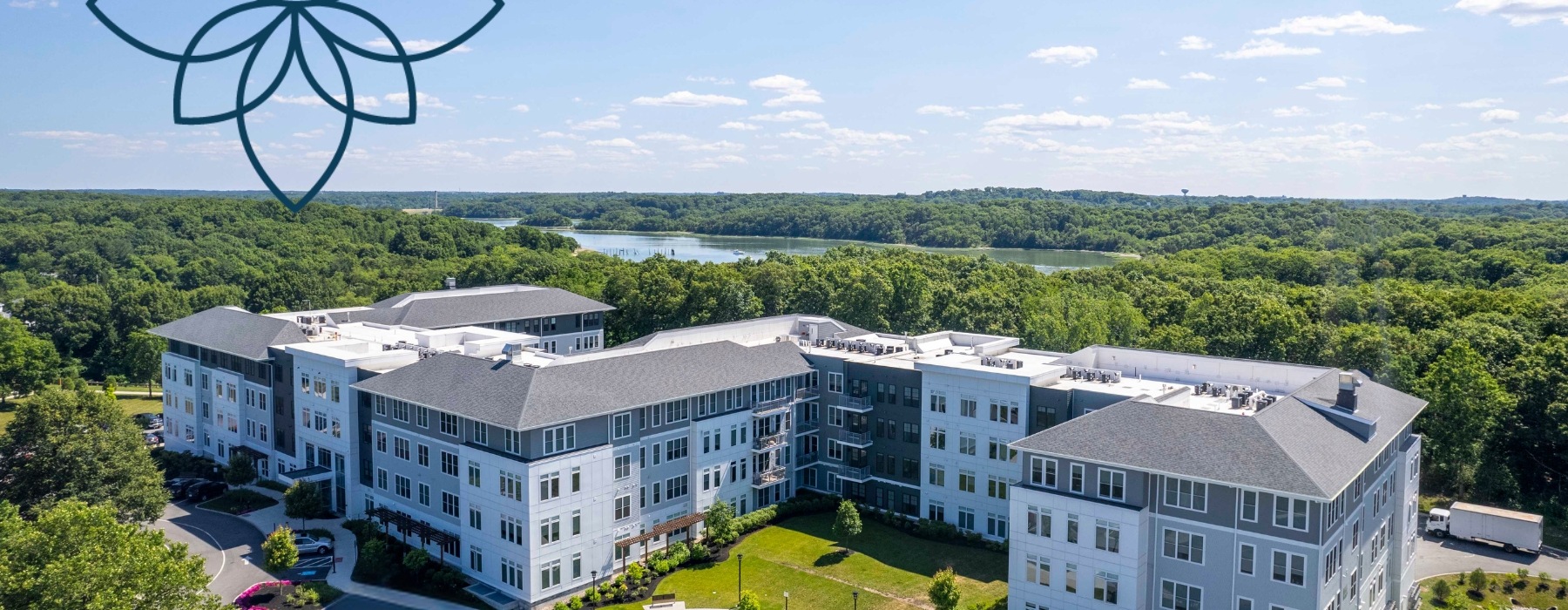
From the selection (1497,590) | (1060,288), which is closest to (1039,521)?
(1497,590)

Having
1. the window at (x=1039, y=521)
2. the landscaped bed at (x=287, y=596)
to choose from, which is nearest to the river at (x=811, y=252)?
the landscaped bed at (x=287, y=596)

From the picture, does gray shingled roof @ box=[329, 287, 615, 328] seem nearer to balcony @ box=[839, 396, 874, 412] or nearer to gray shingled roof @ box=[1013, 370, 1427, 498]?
balcony @ box=[839, 396, 874, 412]

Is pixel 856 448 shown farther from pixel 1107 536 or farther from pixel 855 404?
pixel 1107 536

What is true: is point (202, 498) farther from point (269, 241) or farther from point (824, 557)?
point (269, 241)

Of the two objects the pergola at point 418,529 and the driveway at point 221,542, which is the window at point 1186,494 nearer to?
the pergola at point 418,529

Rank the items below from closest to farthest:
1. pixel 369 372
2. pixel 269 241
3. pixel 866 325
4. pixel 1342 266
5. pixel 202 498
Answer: pixel 369 372 → pixel 202 498 → pixel 866 325 → pixel 1342 266 → pixel 269 241

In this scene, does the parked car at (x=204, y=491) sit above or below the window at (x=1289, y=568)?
below

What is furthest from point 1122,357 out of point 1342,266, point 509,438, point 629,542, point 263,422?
point 1342,266
